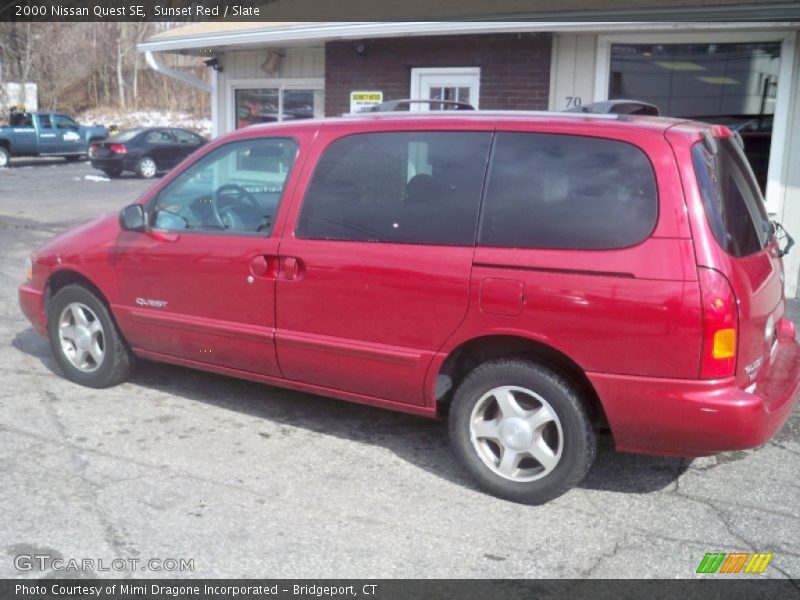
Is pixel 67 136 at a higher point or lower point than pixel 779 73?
lower

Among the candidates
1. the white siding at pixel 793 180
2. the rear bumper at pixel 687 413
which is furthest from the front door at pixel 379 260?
the white siding at pixel 793 180

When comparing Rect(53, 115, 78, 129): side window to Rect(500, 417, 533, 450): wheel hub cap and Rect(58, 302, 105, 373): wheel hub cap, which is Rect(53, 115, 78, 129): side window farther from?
Rect(500, 417, 533, 450): wheel hub cap

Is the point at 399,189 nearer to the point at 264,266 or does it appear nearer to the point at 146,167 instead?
the point at 264,266

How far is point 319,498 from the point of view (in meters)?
3.93

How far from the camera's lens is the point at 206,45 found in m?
11.3

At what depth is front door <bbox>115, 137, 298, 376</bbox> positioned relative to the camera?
4527mm

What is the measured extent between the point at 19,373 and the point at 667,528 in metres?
4.34

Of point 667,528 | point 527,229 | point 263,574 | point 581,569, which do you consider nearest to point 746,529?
point 667,528

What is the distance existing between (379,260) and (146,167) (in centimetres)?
2161

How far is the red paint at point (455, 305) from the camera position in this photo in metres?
3.47

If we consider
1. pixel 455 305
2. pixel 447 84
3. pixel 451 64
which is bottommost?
pixel 455 305

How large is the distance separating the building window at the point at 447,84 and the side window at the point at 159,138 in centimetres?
1605

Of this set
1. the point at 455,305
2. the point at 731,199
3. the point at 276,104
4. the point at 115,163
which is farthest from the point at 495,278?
the point at 115,163

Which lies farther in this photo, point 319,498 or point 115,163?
point 115,163
